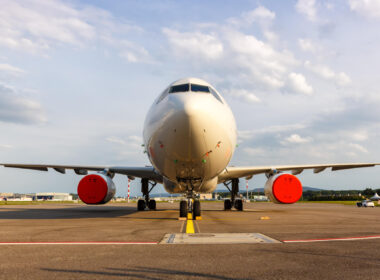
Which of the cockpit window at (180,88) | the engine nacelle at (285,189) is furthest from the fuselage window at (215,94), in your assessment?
the engine nacelle at (285,189)

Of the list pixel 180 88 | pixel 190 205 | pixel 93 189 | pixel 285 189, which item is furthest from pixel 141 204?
pixel 180 88

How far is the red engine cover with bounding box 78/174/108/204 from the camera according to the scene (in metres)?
13.3

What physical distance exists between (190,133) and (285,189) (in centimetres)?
612

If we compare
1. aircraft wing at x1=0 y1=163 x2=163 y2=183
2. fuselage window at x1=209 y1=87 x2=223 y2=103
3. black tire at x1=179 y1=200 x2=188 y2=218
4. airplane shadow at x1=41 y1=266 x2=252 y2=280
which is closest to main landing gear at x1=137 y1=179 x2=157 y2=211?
aircraft wing at x1=0 y1=163 x2=163 y2=183

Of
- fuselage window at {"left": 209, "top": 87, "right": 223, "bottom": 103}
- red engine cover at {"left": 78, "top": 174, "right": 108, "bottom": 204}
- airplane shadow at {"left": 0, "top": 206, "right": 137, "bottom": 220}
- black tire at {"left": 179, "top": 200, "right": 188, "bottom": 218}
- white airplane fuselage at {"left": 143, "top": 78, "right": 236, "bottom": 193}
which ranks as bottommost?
airplane shadow at {"left": 0, "top": 206, "right": 137, "bottom": 220}

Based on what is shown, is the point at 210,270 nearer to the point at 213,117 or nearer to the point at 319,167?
the point at 213,117

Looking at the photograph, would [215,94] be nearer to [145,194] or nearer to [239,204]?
[145,194]

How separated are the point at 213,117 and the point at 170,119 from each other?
4.08 ft

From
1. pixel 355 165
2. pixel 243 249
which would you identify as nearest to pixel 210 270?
pixel 243 249

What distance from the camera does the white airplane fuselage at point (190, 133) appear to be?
9125 millimetres

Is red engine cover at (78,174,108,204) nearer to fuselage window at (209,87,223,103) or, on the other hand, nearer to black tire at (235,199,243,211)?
fuselage window at (209,87,223,103)

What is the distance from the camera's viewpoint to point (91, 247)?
5.47m

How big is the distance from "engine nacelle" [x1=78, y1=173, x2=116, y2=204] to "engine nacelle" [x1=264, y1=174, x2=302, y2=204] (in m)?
6.73

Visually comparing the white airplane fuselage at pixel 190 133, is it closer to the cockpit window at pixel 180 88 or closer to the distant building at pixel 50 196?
the cockpit window at pixel 180 88
